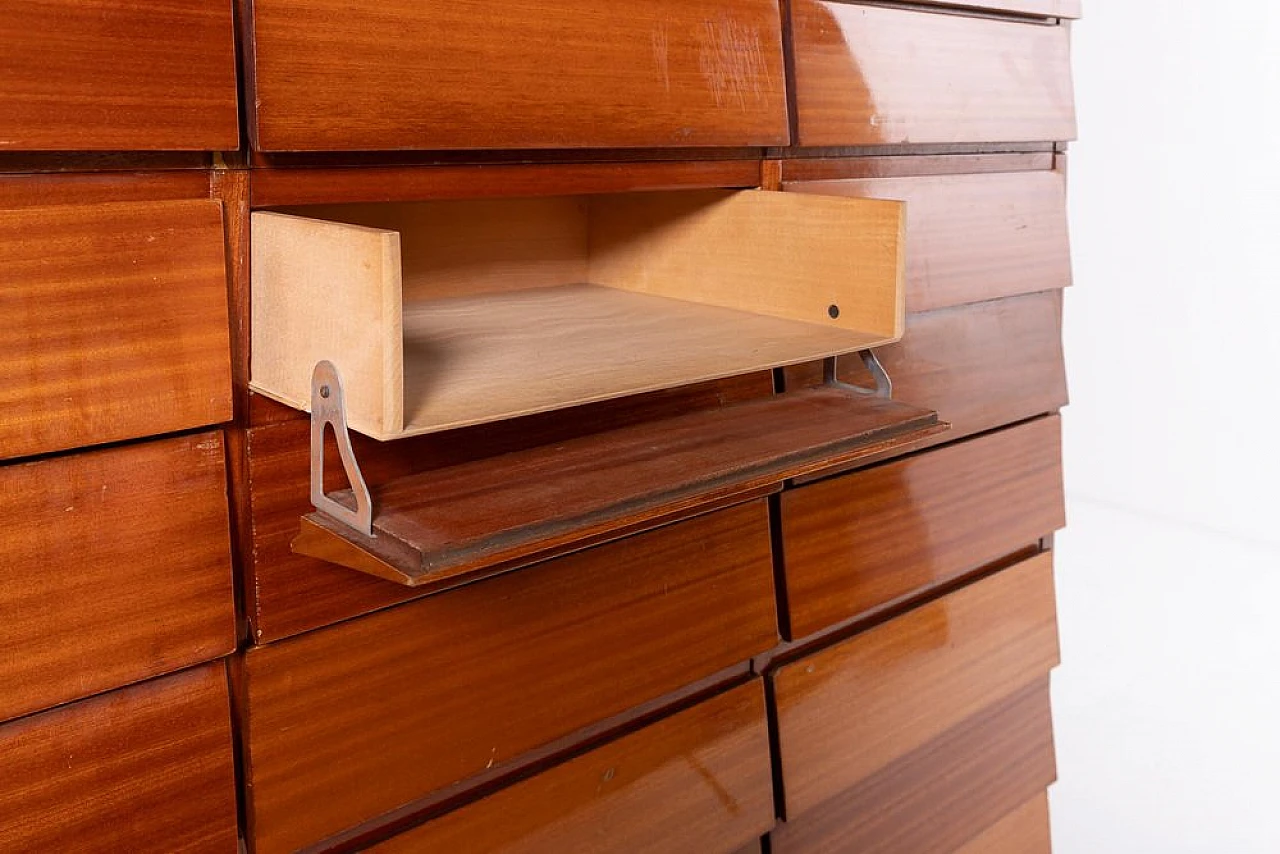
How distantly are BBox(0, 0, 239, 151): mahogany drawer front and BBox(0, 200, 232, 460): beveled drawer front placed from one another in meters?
0.05

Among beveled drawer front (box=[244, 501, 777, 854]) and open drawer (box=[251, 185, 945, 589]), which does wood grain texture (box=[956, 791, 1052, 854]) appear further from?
open drawer (box=[251, 185, 945, 589])

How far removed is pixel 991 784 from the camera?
198 cm

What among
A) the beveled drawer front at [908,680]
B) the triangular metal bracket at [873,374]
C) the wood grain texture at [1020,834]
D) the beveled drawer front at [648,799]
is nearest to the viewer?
the beveled drawer front at [648,799]

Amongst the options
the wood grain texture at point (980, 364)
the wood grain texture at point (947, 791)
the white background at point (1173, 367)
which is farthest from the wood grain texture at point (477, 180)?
the white background at point (1173, 367)

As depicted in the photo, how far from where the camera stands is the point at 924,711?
1.79m

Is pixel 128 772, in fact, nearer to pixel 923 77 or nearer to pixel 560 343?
pixel 560 343

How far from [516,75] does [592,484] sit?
15.6 inches

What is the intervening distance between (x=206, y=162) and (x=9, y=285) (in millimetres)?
186

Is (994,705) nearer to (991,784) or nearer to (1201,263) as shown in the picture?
(991,784)

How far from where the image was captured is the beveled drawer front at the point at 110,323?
0.89m

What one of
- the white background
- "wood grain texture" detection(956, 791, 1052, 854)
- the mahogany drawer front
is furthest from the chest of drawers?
the white background

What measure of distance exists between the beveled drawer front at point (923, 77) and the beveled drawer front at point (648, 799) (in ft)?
2.39

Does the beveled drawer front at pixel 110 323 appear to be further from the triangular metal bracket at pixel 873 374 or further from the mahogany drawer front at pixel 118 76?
the triangular metal bracket at pixel 873 374

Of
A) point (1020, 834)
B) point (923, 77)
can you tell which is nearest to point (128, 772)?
point (923, 77)
